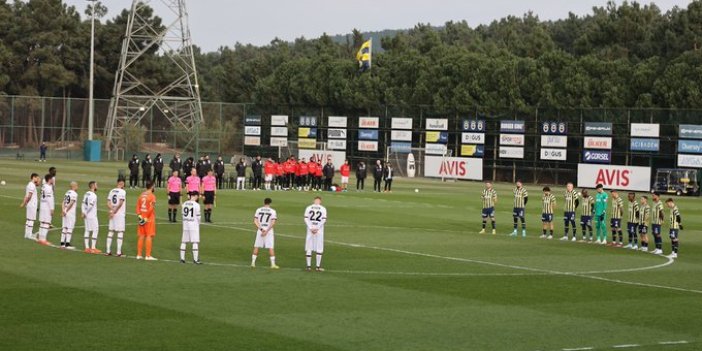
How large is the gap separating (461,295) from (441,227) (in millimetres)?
19623

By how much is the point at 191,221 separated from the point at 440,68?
236 feet

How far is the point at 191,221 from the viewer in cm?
2866

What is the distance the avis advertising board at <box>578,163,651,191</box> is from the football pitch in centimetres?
3385

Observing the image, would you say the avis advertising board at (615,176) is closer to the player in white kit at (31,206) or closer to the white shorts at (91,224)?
the player in white kit at (31,206)

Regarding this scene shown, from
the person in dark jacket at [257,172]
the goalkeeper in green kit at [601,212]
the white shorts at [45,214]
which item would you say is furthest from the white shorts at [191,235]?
the person in dark jacket at [257,172]

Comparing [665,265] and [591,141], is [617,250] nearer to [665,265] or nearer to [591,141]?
[665,265]

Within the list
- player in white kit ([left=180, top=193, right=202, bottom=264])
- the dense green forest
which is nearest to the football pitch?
player in white kit ([left=180, top=193, right=202, bottom=264])

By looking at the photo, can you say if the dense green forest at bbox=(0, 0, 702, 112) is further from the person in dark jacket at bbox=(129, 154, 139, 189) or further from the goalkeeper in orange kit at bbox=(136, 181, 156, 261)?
the goalkeeper in orange kit at bbox=(136, 181, 156, 261)

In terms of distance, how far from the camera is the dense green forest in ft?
291

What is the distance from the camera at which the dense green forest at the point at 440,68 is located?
8869 cm

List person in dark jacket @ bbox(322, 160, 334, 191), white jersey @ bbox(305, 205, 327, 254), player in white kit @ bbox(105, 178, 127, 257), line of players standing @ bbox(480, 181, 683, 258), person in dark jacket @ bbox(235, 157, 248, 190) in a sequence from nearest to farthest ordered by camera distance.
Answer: white jersey @ bbox(305, 205, 327, 254) → player in white kit @ bbox(105, 178, 127, 257) → line of players standing @ bbox(480, 181, 683, 258) → person in dark jacket @ bbox(235, 157, 248, 190) → person in dark jacket @ bbox(322, 160, 334, 191)

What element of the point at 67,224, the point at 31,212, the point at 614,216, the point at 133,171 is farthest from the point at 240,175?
the point at 67,224

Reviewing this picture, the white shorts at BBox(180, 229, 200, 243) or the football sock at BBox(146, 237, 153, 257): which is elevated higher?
the white shorts at BBox(180, 229, 200, 243)

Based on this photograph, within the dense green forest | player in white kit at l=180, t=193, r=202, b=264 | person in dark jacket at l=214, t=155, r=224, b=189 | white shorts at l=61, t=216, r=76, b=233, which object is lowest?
white shorts at l=61, t=216, r=76, b=233
